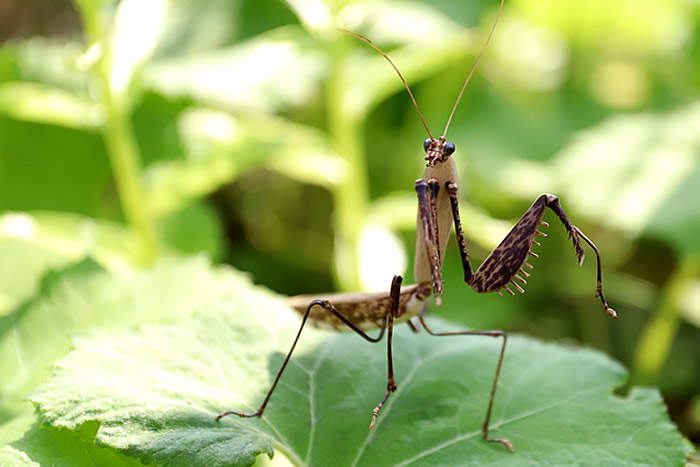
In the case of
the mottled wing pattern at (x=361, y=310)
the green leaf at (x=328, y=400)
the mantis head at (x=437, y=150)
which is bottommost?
the green leaf at (x=328, y=400)

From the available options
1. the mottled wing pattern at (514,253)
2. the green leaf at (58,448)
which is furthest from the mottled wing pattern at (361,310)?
the green leaf at (58,448)

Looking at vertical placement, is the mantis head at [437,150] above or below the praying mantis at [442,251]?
above

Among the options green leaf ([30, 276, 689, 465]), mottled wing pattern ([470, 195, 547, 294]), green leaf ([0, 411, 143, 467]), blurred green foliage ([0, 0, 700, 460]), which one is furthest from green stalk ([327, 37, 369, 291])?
green leaf ([0, 411, 143, 467])

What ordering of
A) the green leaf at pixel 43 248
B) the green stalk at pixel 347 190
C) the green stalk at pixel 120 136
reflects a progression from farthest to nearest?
the green stalk at pixel 347 190 → the green stalk at pixel 120 136 → the green leaf at pixel 43 248

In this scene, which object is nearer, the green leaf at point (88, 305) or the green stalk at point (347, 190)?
the green leaf at point (88, 305)

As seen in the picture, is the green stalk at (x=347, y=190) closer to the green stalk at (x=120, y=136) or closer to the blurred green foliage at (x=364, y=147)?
the blurred green foliage at (x=364, y=147)

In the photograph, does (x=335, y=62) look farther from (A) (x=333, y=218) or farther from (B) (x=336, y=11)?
(A) (x=333, y=218)

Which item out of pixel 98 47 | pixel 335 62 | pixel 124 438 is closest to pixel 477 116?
pixel 335 62

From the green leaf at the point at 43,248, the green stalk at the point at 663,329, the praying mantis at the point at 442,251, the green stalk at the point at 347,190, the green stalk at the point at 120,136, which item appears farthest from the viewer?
the green stalk at the point at 663,329
